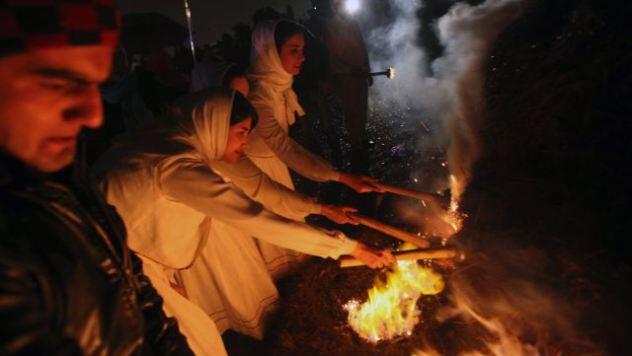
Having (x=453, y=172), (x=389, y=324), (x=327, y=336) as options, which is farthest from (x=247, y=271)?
(x=453, y=172)

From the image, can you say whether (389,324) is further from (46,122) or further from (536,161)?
(46,122)

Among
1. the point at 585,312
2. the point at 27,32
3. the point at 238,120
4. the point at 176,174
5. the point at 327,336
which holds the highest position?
the point at 27,32

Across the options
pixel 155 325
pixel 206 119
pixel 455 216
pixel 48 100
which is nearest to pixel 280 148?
pixel 206 119

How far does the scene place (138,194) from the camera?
254 centimetres

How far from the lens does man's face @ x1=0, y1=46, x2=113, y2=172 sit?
97cm

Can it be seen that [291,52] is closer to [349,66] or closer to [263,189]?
[263,189]

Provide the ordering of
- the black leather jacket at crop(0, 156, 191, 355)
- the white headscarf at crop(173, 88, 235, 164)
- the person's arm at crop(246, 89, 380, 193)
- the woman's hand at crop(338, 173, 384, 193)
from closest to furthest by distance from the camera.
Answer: the black leather jacket at crop(0, 156, 191, 355) < the white headscarf at crop(173, 88, 235, 164) < the woman's hand at crop(338, 173, 384, 193) < the person's arm at crop(246, 89, 380, 193)

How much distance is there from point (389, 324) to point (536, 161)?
2.54 metres

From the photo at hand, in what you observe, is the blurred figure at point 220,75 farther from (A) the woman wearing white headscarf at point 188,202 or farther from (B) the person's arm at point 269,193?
(A) the woman wearing white headscarf at point 188,202

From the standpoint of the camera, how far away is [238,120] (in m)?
3.09

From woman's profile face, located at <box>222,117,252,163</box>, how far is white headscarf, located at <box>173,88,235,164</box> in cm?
6

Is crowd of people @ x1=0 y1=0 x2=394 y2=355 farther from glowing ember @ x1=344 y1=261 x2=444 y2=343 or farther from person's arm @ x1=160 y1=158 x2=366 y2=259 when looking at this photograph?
glowing ember @ x1=344 y1=261 x2=444 y2=343

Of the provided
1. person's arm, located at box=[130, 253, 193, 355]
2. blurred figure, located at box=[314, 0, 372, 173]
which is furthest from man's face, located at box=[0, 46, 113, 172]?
blurred figure, located at box=[314, 0, 372, 173]

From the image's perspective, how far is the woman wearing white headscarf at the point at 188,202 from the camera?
8.40 ft
